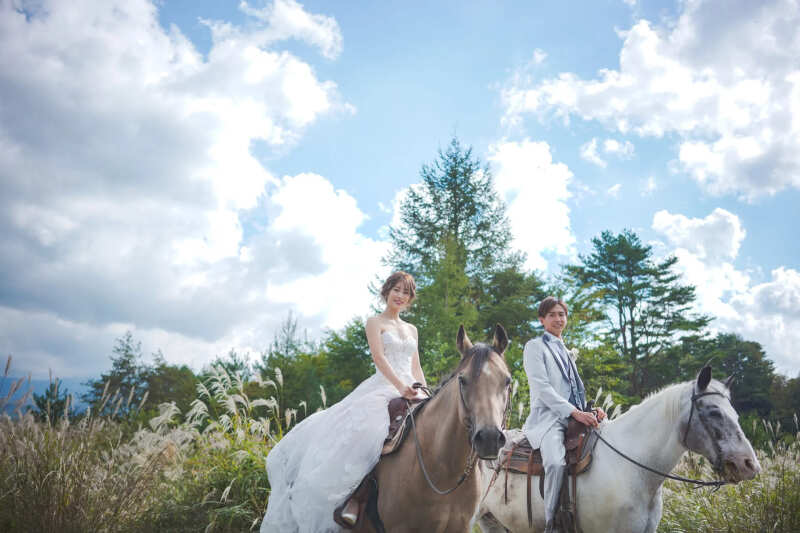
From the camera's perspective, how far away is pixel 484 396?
2805mm

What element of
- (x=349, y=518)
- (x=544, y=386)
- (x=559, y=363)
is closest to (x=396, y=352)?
(x=349, y=518)

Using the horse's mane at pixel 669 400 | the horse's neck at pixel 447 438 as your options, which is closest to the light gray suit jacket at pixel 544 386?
the horse's mane at pixel 669 400

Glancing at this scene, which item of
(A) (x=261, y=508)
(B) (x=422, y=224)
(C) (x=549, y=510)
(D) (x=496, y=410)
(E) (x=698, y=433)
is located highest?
(B) (x=422, y=224)

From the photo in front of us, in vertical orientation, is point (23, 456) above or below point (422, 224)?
below

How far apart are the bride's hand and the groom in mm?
1268

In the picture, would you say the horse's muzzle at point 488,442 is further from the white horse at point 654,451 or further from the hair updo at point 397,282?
the hair updo at point 397,282

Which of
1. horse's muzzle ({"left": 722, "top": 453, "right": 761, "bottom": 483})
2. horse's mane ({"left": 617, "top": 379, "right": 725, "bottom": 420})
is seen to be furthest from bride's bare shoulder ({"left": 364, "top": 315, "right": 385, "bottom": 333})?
horse's muzzle ({"left": 722, "top": 453, "right": 761, "bottom": 483})

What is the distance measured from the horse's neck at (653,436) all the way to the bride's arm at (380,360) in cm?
201

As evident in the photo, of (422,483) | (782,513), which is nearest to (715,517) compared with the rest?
(782,513)

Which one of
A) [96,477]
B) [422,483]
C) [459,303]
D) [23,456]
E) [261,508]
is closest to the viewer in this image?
[422,483]

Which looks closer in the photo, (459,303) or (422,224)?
(459,303)

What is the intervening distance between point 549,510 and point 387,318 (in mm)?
2228

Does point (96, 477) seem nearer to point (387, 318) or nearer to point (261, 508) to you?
point (261, 508)

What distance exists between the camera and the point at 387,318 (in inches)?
175
